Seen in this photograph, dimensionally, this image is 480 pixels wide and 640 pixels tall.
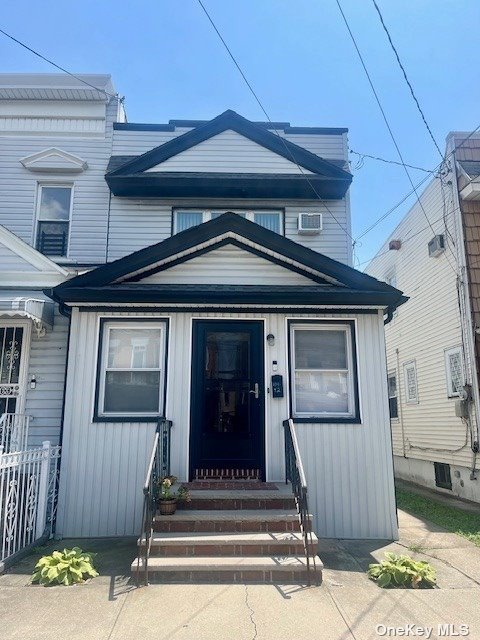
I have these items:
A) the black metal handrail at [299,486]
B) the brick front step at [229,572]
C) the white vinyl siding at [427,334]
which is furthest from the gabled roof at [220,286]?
the white vinyl siding at [427,334]

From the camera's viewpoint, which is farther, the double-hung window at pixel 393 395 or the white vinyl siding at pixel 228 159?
the double-hung window at pixel 393 395

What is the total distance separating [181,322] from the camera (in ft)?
21.4

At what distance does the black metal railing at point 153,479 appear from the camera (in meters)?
4.33

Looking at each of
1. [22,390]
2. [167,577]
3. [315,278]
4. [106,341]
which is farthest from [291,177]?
Answer: [167,577]

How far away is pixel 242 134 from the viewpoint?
917cm

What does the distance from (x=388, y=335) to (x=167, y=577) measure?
11.4 metres

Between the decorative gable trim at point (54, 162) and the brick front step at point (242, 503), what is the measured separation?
6774 millimetres

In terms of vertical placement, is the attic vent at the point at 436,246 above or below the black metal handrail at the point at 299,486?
above

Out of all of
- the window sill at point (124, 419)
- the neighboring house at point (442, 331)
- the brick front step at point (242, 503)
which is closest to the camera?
the brick front step at point (242, 503)

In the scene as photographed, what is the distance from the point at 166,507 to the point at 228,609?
5.12 feet

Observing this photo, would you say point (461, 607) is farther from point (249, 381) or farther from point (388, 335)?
point (388, 335)

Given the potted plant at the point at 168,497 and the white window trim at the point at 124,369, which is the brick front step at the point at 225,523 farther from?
the white window trim at the point at 124,369

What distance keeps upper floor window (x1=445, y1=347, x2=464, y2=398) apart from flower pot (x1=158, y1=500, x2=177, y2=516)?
275 inches

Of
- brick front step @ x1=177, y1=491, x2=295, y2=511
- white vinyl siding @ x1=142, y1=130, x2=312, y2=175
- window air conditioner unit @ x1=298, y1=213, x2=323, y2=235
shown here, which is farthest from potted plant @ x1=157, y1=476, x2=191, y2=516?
white vinyl siding @ x1=142, y1=130, x2=312, y2=175
